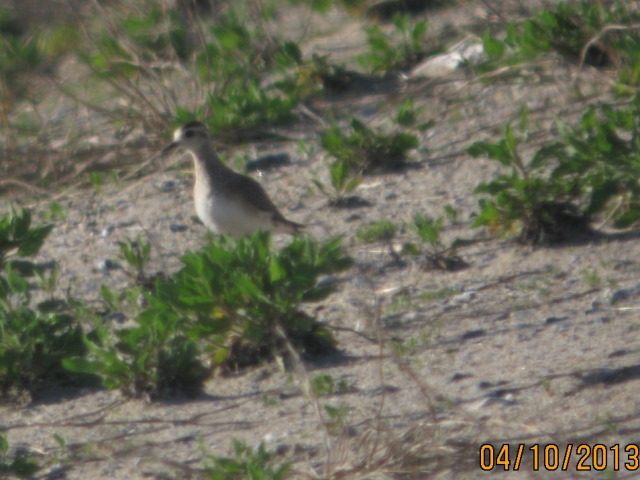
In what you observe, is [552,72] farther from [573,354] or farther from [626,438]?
[626,438]

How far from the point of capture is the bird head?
329 inches

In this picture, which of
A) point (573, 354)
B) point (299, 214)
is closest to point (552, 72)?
point (299, 214)

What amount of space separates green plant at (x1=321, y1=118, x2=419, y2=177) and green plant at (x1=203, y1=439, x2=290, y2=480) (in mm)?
4005

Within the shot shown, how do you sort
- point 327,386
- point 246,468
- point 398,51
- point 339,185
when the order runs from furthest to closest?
point 398,51 < point 339,185 < point 327,386 < point 246,468

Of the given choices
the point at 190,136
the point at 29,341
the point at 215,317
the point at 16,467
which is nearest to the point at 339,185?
the point at 190,136

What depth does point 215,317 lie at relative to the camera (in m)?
5.64

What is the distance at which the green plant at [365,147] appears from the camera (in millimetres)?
8344

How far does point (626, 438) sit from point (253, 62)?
21.8 feet

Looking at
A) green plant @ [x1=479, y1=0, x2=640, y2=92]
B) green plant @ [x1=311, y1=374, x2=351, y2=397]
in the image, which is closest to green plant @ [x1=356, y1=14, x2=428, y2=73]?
green plant @ [x1=479, y1=0, x2=640, y2=92]

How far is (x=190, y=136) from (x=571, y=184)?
290 centimetres

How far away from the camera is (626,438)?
454 centimetres

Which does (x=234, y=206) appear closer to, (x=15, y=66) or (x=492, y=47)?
(x=492, y=47)
